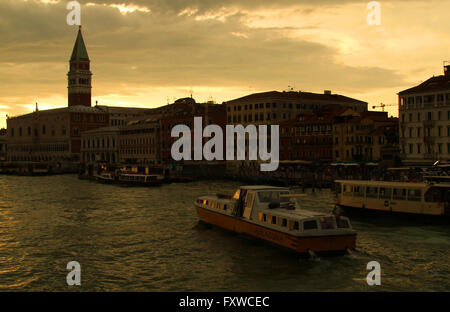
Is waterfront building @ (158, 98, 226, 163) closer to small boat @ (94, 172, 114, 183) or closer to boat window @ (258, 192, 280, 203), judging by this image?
small boat @ (94, 172, 114, 183)

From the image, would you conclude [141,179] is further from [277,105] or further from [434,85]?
[434,85]

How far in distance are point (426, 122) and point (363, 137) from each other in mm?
12980

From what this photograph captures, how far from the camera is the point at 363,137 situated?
73.1 metres

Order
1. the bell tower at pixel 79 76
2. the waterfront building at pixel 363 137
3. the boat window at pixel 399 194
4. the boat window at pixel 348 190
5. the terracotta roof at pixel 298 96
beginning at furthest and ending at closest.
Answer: the bell tower at pixel 79 76 → the terracotta roof at pixel 298 96 → the waterfront building at pixel 363 137 → the boat window at pixel 348 190 → the boat window at pixel 399 194

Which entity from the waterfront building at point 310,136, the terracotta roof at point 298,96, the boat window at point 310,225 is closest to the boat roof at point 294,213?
the boat window at point 310,225

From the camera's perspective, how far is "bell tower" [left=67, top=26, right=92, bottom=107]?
155 meters

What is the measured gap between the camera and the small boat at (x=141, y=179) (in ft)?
226

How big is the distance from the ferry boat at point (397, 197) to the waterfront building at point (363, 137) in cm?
3695

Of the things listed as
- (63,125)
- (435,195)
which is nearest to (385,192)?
(435,195)

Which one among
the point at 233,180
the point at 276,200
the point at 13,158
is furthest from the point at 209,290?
the point at 13,158

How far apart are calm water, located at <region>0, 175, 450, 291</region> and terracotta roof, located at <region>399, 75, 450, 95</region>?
111 ft

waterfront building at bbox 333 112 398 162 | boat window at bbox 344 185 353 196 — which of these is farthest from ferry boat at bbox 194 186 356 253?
waterfront building at bbox 333 112 398 162
